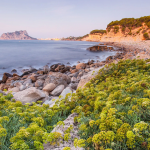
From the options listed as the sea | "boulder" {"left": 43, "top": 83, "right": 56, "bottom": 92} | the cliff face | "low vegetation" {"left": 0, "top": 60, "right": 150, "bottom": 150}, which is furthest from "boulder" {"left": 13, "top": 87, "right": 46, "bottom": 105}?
the cliff face

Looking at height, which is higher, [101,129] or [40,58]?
[101,129]

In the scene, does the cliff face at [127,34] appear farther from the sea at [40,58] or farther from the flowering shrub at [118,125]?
the flowering shrub at [118,125]

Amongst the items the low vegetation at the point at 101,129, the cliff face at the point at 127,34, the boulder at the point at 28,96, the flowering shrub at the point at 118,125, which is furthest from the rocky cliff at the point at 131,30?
the low vegetation at the point at 101,129

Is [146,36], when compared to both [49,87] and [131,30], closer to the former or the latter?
[131,30]

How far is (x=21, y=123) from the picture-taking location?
2.71m

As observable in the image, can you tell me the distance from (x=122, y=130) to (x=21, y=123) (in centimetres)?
204

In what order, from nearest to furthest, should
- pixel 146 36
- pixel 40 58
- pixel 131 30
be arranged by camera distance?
pixel 40 58 → pixel 146 36 → pixel 131 30

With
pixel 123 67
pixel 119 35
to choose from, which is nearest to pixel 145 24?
pixel 119 35

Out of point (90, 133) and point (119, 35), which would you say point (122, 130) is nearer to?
point (90, 133)

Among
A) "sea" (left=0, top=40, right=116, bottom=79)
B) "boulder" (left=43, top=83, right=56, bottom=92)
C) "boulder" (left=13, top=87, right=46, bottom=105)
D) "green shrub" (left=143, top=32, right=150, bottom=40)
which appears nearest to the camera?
"boulder" (left=13, top=87, right=46, bottom=105)

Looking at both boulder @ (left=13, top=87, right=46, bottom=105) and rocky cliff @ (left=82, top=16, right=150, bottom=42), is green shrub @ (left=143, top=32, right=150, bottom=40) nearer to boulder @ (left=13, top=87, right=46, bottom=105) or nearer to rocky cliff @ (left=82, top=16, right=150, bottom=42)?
rocky cliff @ (left=82, top=16, right=150, bottom=42)

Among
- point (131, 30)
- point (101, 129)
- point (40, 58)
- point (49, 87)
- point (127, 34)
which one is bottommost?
point (49, 87)

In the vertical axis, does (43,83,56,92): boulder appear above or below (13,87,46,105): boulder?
below

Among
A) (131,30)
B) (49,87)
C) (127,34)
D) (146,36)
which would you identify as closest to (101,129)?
(49,87)
